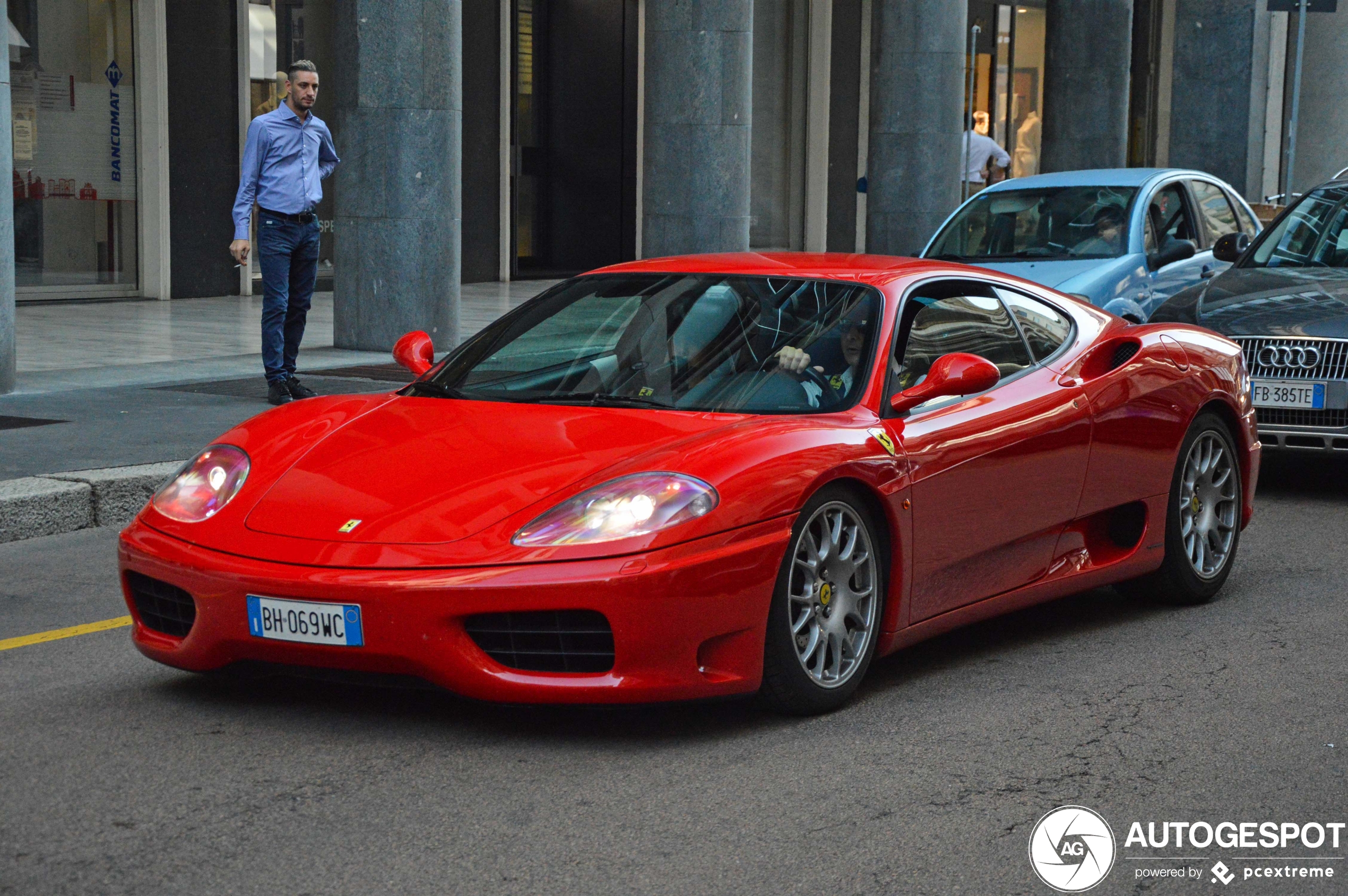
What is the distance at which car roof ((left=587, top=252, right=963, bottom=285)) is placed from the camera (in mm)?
5383

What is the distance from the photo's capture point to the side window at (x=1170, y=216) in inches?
461

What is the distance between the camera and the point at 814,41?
28094 mm

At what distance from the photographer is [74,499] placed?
7.48m

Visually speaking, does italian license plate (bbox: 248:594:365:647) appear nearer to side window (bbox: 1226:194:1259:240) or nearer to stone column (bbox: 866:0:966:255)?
side window (bbox: 1226:194:1259:240)

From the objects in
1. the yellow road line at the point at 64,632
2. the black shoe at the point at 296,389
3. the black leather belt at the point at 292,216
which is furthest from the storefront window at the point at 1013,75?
the yellow road line at the point at 64,632

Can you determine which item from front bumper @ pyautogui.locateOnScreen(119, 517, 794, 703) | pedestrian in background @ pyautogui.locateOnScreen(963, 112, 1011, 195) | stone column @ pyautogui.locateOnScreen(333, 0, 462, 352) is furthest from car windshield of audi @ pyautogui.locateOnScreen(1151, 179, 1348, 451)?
pedestrian in background @ pyautogui.locateOnScreen(963, 112, 1011, 195)

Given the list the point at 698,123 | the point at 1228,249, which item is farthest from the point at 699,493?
the point at 698,123

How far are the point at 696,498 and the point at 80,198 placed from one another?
15451mm

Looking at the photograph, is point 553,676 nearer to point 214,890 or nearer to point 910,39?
point 214,890

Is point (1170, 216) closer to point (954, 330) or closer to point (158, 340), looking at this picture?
point (954, 330)

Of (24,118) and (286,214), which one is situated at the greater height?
(24,118)

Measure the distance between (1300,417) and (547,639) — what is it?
5.43 m

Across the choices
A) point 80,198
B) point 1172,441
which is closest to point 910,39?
point 80,198

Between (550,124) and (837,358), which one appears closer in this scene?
(837,358)
